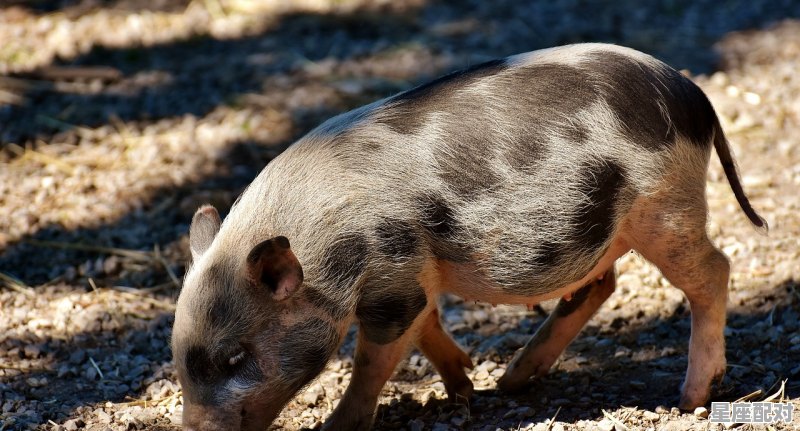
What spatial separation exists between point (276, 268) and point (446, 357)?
1055mm

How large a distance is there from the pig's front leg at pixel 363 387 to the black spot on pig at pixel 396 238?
338 mm

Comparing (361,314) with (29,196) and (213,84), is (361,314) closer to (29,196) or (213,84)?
(29,196)

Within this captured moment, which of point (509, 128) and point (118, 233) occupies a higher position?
point (509, 128)

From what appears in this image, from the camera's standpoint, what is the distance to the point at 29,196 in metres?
6.11

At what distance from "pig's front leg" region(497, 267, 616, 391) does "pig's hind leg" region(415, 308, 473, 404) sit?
0.84 ft

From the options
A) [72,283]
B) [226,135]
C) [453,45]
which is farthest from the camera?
[453,45]

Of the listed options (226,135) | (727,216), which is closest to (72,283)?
(226,135)

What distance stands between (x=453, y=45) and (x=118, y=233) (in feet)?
10.7

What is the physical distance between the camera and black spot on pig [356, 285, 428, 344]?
362 centimetres

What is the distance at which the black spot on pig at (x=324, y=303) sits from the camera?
3.52 metres

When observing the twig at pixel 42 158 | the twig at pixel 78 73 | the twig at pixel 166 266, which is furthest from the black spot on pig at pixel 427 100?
the twig at pixel 78 73

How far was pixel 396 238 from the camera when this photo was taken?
3572 mm

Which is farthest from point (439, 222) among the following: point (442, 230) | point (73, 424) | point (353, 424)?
point (73, 424)

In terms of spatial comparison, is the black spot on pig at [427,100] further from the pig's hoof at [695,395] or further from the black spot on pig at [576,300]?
the pig's hoof at [695,395]
